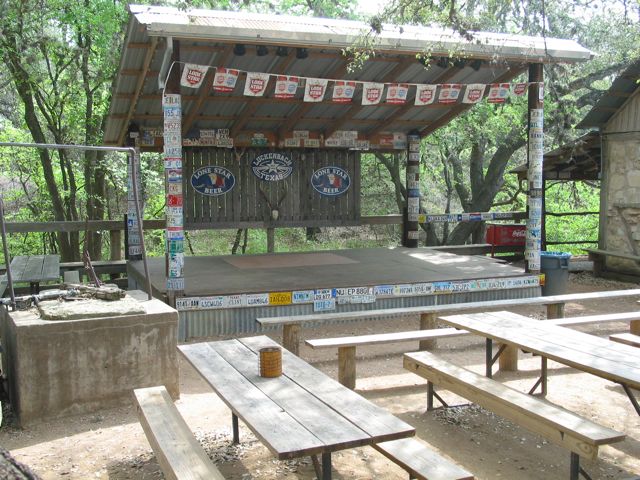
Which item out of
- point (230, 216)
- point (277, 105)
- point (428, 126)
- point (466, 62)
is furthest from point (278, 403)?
point (428, 126)

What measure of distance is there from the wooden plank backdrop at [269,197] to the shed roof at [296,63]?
1.94 ft

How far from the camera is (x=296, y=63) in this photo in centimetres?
853

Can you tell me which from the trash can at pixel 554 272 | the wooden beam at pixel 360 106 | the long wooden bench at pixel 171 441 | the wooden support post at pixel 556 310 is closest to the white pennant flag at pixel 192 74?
the wooden beam at pixel 360 106

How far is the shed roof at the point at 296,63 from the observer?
23.0 feet

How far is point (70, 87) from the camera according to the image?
14.3m

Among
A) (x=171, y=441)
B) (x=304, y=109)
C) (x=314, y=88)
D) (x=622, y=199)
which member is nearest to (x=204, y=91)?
(x=314, y=88)

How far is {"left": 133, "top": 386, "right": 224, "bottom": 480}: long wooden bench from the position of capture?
9.82ft

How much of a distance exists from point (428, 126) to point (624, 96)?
11.3ft

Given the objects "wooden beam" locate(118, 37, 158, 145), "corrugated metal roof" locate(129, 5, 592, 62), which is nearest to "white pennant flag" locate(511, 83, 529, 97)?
"corrugated metal roof" locate(129, 5, 592, 62)

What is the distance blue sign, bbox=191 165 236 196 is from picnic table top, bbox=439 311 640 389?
7.07 m

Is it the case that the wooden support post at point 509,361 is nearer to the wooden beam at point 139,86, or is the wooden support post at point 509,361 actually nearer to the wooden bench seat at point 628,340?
the wooden bench seat at point 628,340

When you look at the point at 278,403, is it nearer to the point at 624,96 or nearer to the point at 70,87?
the point at 624,96

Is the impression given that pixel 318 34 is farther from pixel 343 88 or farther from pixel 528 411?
pixel 528 411

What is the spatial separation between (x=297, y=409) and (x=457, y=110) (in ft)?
29.4
